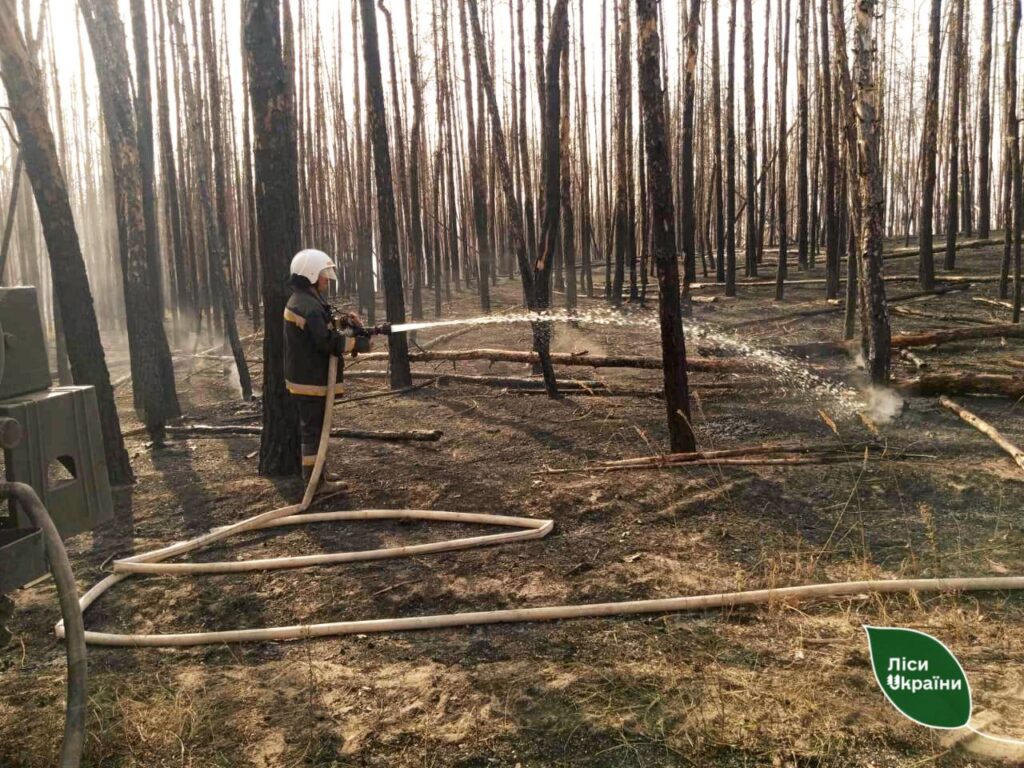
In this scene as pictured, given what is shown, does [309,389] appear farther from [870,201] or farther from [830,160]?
[830,160]

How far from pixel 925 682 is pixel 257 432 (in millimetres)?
6361

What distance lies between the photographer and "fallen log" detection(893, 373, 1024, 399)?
663 cm

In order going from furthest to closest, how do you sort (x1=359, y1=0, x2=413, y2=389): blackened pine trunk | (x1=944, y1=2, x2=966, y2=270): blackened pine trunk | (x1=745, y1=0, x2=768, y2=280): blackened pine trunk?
(x1=944, y1=2, x2=966, y2=270): blackened pine trunk, (x1=745, y1=0, x2=768, y2=280): blackened pine trunk, (x1=359, y1=0, x2=413, y2=389): blackened pine trunk

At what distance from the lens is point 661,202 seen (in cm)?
530

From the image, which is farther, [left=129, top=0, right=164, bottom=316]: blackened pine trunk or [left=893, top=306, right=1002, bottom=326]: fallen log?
[left=893, top=306, right=1002, bottom=326]: fallen log

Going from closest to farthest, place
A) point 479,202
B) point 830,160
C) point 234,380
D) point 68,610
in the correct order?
point 68,610 < point 234,380 < point 830,160 < point 479,202

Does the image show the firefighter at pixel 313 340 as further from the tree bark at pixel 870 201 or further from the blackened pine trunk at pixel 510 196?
the tree bark at pixel 870 201

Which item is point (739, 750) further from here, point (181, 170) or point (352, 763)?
point (181, 170)

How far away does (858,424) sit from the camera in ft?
21.2

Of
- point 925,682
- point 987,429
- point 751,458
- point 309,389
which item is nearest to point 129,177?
point 309,389

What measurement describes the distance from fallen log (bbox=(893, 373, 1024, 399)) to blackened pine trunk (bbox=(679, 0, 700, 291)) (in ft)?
15.6

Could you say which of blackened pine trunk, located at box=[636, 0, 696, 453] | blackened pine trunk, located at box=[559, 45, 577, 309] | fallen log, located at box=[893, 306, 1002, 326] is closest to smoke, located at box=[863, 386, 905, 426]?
blackened pine trunk, located at box=[636, 0, 696, 453]

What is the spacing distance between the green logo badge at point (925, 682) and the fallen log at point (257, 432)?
4627 mm

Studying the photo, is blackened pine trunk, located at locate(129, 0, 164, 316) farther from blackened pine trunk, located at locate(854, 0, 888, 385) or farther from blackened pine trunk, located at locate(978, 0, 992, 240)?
blackened pine trunk, located at locate(978, 0, 992, 240)
